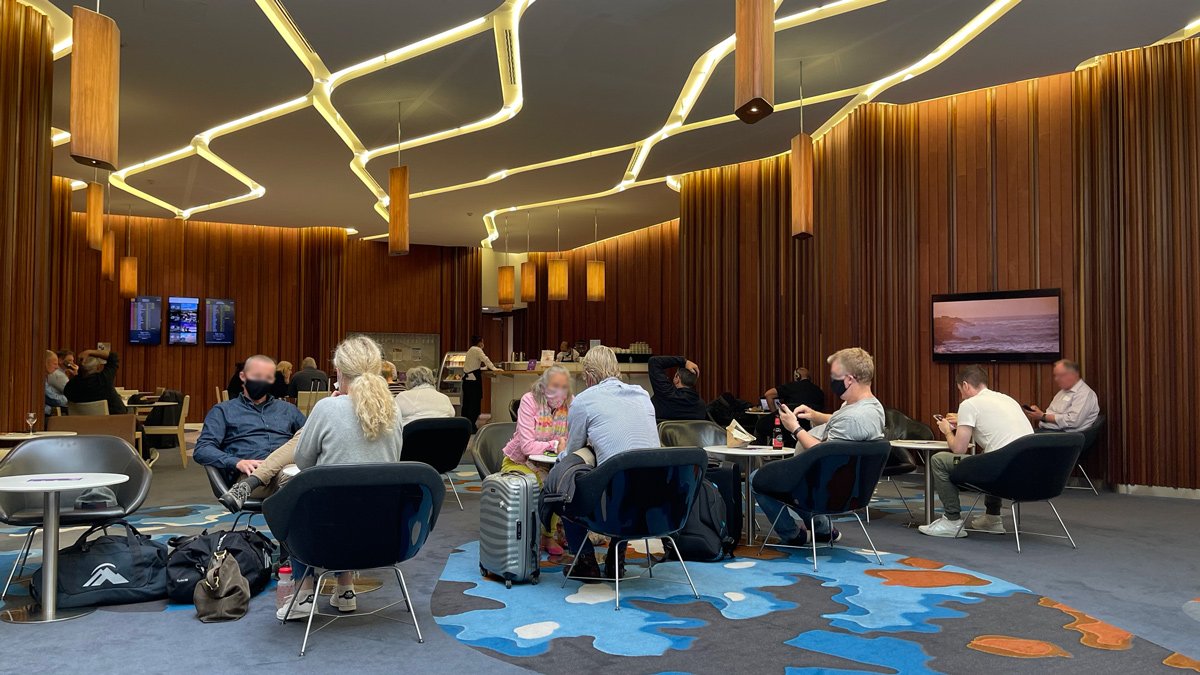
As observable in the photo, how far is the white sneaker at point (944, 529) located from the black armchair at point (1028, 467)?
1.58ft

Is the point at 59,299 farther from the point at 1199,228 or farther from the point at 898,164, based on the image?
the point at 1199,228

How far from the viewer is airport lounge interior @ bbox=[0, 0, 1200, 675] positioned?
154 inches

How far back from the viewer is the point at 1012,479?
5.58m

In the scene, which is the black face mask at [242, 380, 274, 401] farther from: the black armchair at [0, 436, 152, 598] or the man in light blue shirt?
the man in light blue shirt

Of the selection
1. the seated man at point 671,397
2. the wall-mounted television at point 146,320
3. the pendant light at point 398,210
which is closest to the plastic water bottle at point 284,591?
the seated man at point 671,397

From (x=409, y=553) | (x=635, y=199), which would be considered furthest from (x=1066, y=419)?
(x=635, y=199)

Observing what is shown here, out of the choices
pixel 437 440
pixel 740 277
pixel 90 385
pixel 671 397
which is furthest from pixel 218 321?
pixel 671 397

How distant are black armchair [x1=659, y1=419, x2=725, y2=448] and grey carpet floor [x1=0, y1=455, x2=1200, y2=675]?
1207 mm

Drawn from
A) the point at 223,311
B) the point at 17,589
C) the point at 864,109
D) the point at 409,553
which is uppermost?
the point at 864,109

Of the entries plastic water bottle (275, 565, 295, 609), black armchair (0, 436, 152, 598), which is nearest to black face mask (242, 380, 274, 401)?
black armchair (0, 436, 152, 598)

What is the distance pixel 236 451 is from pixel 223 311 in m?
13.6

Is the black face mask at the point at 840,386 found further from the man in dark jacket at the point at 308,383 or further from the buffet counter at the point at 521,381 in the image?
the man in dark jacket at the point at 308,383

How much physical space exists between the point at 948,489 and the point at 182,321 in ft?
49.8

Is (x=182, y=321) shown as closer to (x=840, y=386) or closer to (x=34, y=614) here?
(x=34, y=614)
